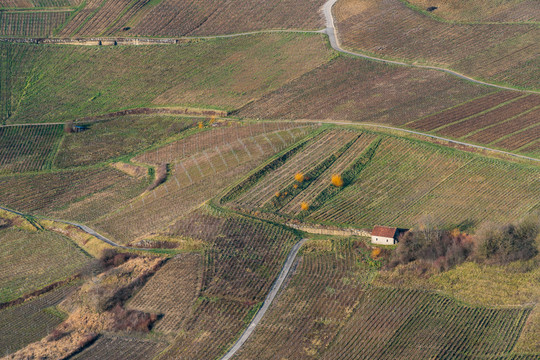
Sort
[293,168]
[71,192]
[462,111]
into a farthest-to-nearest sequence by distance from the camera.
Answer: [71,192], [462,111], [293,168]

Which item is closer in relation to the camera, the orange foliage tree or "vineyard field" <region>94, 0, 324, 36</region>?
the orange foliage tree

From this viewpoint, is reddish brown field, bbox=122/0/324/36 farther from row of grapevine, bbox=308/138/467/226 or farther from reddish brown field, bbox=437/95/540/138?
row of grapevine, bbox=308/138/467/226

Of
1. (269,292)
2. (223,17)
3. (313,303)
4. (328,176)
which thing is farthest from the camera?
(223,17)

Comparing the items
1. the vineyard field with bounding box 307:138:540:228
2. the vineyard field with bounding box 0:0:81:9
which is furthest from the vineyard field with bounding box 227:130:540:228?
the vineyard field with bounding box 0:0:81:9

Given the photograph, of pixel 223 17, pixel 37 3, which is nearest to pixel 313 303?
pixel 223 17

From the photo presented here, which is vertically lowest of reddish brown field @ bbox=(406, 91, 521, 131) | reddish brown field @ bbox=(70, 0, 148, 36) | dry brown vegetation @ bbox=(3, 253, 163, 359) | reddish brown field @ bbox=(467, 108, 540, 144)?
reddish brown field @ bbox=(467, 108, 540, 144)

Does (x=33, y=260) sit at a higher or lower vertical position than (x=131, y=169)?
lower

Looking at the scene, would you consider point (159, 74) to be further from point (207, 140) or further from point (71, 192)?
point (71, 192)

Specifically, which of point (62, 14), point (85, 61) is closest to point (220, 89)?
point (85, 61)
